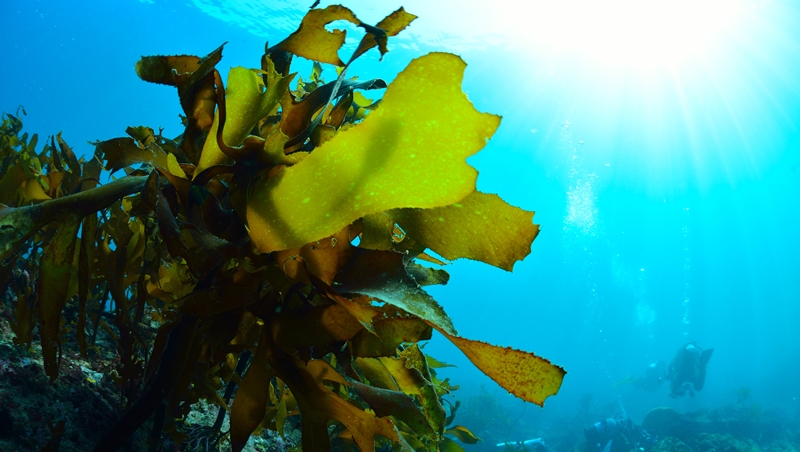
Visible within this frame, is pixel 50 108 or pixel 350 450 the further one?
pixel 50 108

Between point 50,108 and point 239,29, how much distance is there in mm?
79784

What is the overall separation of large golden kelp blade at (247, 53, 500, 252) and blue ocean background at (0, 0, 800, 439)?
18.0 inches

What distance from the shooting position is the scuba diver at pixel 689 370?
19.2 metres

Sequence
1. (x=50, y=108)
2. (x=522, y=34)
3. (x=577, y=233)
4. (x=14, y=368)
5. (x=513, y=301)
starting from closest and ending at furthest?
(x=14, y=368) → (x=522, y=34) → (x=577, y=233) → (x=50, y=108) → (x=513, y=301)

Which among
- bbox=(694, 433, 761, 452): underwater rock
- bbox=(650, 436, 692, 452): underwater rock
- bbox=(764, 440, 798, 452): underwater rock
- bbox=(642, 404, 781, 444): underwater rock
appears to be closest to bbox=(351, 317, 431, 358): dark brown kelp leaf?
bbox=(650, 436, 692, 452): underwater rock

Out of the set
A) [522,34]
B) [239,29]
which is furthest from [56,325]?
[239,29]

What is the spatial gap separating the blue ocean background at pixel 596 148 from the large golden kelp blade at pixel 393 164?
18.0 inches

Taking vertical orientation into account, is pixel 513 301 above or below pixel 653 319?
above

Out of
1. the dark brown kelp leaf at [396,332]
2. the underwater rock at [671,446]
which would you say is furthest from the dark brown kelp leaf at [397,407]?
the underwater rock at [671,446]

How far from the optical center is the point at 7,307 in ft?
4.83

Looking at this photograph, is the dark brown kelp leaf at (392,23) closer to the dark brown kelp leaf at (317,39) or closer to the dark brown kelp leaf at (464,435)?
the dark brown kelp leaf at (317,39)

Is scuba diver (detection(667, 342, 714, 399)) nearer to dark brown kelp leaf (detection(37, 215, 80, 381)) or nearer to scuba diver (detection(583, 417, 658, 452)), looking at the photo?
scuba diver (detection(583, 417, 658, 452))

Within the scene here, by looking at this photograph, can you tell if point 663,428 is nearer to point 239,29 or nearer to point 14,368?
point 14,368

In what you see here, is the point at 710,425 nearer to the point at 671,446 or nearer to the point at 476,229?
the point at 671,446
